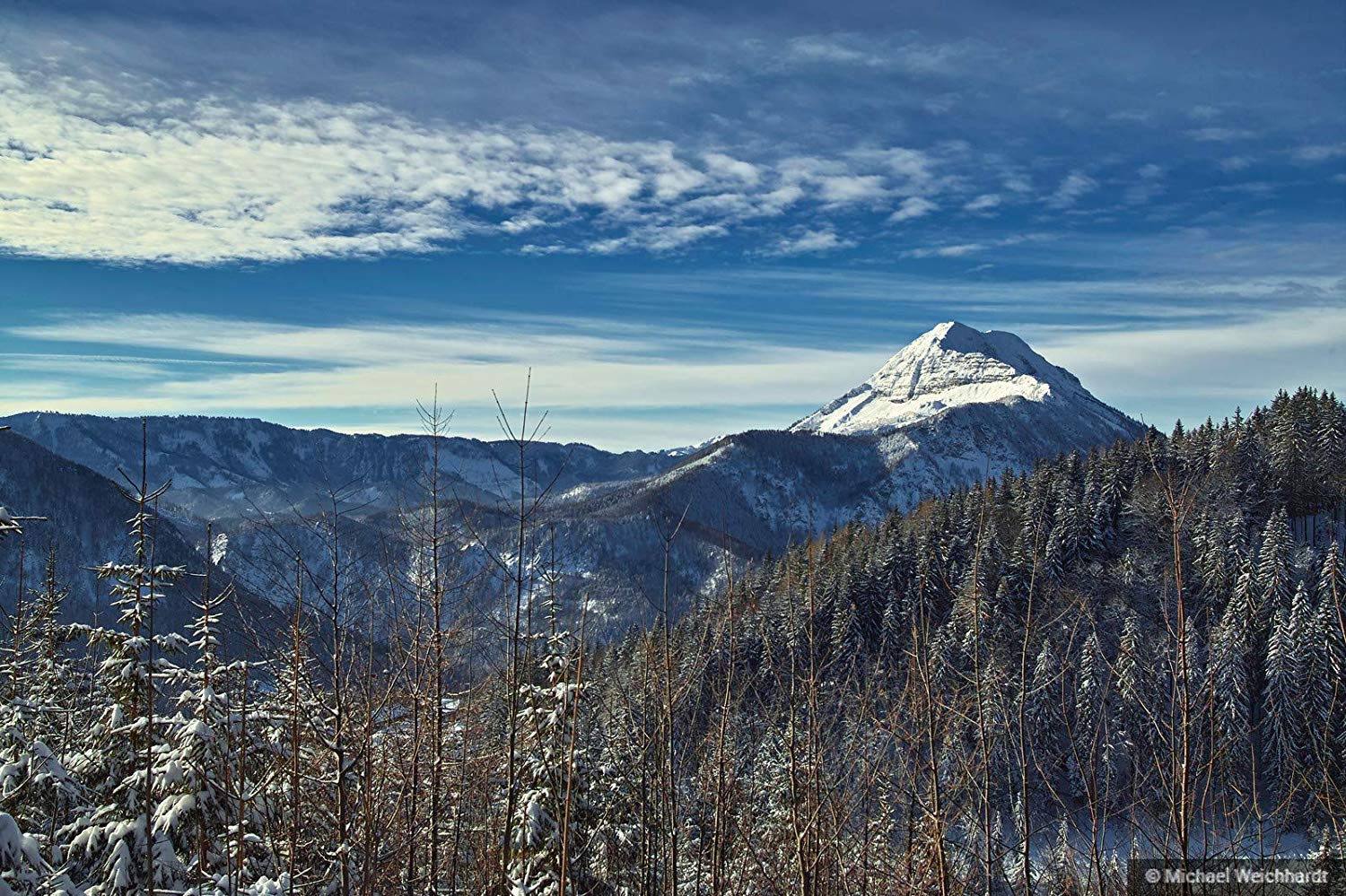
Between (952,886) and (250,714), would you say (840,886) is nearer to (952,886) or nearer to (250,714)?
(952,886)

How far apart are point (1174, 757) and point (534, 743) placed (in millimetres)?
10003

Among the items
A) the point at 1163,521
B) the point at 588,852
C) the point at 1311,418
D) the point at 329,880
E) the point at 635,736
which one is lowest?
the point at 588,852

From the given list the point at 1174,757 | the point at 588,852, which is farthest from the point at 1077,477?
the point at 1174,757

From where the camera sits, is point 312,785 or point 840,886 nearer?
point 840,886

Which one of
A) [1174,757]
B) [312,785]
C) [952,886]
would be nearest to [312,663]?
[312,785]

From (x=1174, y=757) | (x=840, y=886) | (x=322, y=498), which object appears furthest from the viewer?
(x=322, y=498)

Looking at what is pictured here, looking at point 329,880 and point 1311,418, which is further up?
point 1311,418

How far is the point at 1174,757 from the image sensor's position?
587 centimetres

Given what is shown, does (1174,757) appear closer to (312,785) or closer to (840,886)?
(840,886)

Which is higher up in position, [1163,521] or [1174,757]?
[1163,521]

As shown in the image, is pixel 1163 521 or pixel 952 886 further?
pixel 952 886

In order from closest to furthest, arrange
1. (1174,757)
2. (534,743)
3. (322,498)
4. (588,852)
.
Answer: (1174,757)
(322,498)
(534,743)
(588,852)

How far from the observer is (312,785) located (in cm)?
1041

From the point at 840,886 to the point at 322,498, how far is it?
6.81 meters
